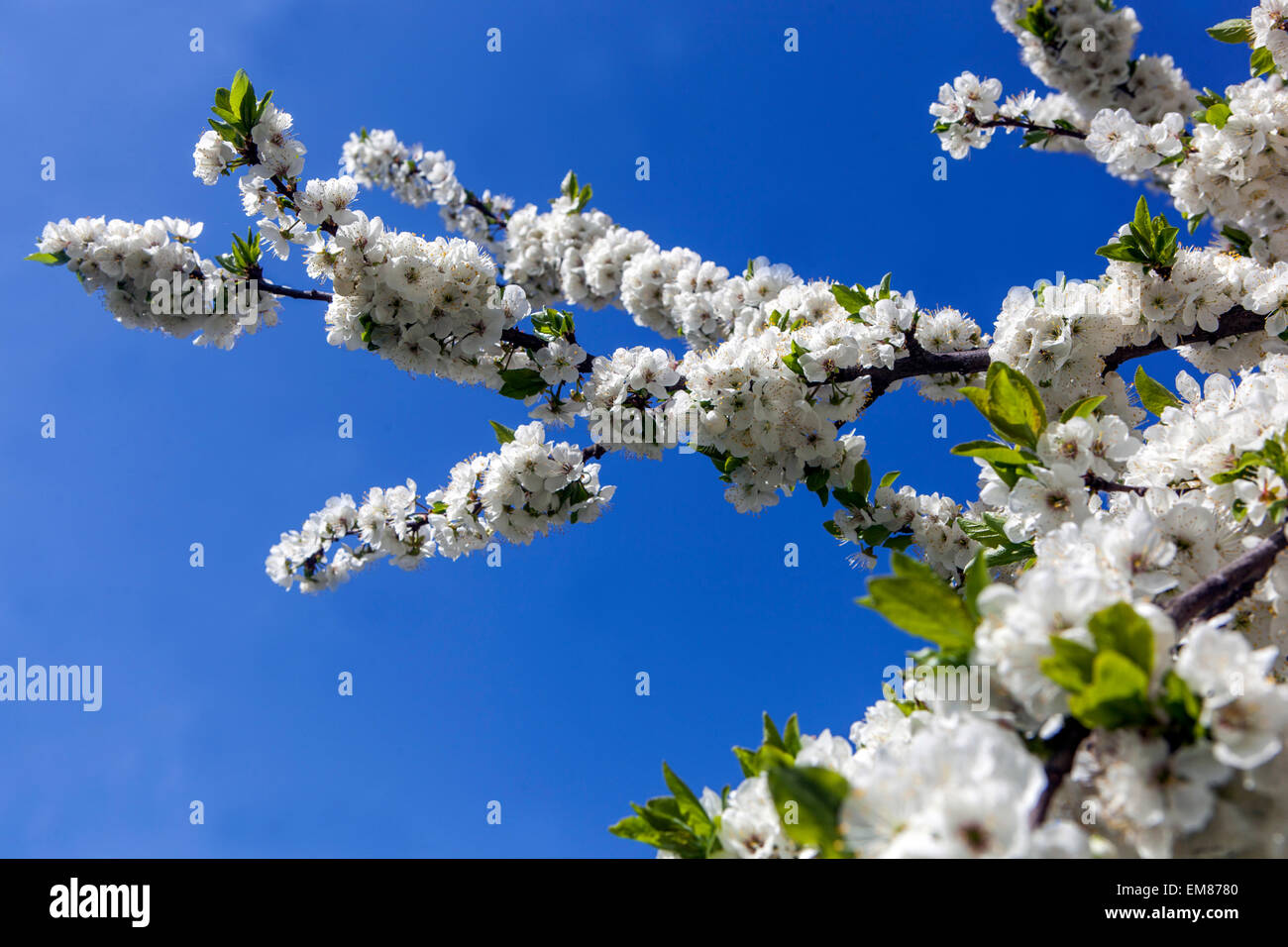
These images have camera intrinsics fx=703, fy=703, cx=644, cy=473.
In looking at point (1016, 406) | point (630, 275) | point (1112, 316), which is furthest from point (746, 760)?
point (630, 275)

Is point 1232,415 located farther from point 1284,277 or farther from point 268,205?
point 268,205

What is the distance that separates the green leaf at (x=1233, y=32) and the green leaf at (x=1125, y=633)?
4.22 meters

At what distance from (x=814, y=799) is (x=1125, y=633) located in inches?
21.0

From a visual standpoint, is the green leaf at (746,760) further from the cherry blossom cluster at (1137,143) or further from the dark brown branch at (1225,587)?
the cherry blossom cluster at (1137,143)

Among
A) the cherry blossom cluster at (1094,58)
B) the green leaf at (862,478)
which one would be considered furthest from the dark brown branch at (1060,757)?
the cherry blossom cluster at (1094,58)

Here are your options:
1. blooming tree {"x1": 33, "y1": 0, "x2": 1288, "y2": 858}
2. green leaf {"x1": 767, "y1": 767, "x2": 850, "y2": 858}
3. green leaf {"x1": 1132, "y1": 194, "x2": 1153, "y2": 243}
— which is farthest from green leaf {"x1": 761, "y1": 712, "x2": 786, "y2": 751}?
green leaf {"x1": 1132, "y1": 194, "x2": 1153, "y2": 243}

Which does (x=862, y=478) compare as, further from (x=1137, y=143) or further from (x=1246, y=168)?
(x=1246, y=168)

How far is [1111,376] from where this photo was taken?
3074mm

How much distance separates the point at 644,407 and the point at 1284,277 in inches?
99.4

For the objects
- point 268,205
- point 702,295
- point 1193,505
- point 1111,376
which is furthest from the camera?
point 702,295
